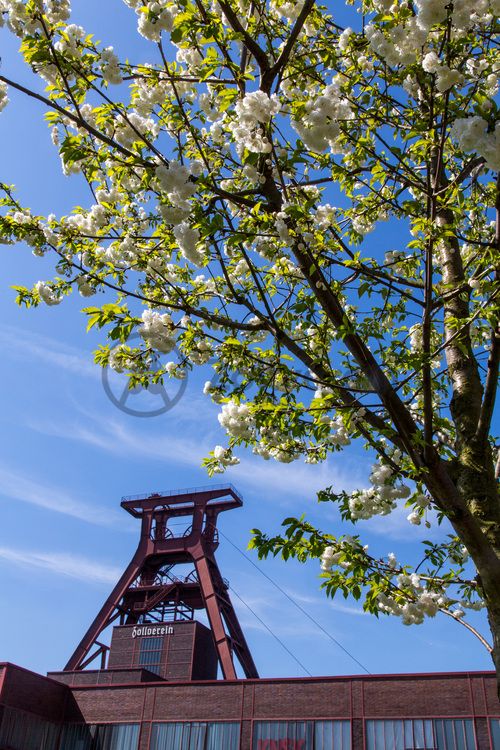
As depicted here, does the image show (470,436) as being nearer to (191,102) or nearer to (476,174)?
(476,174)

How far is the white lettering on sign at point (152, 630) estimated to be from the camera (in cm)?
3353

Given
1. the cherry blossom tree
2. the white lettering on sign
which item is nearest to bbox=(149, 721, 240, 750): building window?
the white lettering on sign

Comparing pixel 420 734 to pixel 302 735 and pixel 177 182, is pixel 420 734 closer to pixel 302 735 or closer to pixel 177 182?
pixel 302 735

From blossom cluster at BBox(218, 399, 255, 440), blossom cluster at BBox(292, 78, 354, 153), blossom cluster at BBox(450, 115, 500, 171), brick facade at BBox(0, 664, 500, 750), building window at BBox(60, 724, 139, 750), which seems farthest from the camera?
building window at BBox(60, 724, 139, 750)

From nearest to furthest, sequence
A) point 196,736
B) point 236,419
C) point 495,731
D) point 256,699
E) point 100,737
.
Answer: point 236,419, point 495,731, point 256,699, point 196,736, point 100,737

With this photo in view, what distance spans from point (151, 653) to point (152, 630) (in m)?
1.19

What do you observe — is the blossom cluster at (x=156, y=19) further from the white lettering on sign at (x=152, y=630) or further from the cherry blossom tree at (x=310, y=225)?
the white lettering on sign at (x=152, y=630)

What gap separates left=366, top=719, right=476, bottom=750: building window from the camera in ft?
63.5

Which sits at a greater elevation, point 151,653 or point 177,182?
point 151,653

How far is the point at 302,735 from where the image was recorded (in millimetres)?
21391

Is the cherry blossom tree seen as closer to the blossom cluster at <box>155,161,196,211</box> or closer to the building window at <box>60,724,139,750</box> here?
the blossom cluster at <box>155,161,196,211</box>

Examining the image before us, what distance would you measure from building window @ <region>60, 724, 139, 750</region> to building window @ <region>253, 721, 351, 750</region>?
4777 millimetres

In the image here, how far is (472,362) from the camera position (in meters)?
5.68

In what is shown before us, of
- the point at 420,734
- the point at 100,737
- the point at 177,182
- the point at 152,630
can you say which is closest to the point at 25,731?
the point at 100,737
